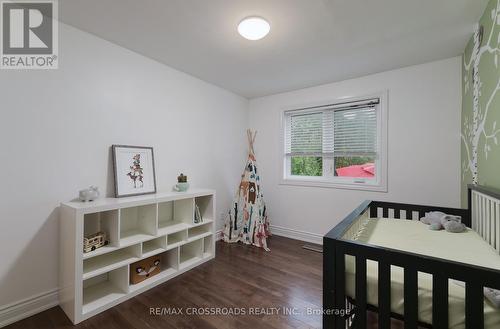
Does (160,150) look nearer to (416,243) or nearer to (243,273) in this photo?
(243,273)

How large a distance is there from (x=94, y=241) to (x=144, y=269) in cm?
53

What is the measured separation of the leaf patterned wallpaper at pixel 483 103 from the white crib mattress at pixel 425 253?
48 cm

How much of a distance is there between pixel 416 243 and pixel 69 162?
251 centimetres

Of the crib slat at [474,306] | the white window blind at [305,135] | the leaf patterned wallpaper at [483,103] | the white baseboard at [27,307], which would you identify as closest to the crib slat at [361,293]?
the crib slat at [474,306]

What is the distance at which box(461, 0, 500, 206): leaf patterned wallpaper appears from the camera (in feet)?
4.56

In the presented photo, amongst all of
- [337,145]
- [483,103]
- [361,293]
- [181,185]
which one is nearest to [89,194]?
[181,185]

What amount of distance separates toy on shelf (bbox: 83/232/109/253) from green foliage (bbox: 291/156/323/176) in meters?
2.48

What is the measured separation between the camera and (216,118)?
3.13 metres

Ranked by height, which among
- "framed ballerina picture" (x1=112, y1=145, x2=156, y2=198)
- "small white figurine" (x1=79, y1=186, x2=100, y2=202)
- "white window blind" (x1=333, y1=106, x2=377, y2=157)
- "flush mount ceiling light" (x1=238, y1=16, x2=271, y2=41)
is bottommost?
"small white figurine" (x1=79, y1=186, x2=100, y2=202)

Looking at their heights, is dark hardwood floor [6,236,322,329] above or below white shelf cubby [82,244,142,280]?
below

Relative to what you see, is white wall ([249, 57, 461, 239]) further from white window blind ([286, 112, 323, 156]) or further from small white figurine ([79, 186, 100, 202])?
small white figurine ([79, 186, 100, 202])

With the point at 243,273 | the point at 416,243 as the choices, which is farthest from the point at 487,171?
the point at 243,273

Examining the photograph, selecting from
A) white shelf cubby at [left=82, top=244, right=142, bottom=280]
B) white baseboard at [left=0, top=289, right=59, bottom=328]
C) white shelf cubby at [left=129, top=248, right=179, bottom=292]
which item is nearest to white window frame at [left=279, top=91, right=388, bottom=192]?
white shelf cubby at [left=129, top=248, right=179, bottom=292]

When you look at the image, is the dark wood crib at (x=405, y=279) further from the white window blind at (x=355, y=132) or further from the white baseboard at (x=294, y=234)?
the white baseboard at (x=294, y=234)
